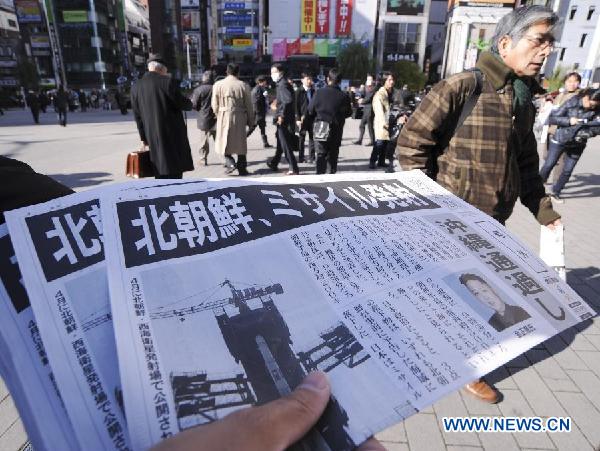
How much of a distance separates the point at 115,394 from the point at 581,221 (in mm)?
5849

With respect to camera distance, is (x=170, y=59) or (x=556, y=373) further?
(x=170, y=59)

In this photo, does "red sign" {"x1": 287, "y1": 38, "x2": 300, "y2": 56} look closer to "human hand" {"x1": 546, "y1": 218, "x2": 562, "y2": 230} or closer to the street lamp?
the street lamp

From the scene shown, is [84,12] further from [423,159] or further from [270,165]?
[423,159]

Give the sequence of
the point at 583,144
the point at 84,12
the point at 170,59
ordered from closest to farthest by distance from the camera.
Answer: the point at 583,144 < the point at 84,12 < the point at 170,59

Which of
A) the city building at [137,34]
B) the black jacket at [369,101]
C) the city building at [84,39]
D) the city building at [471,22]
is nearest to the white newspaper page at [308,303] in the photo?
the black jacket at [369,101]

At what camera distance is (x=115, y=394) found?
57cm

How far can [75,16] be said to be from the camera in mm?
52125

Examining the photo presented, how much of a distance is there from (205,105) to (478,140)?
5637mm

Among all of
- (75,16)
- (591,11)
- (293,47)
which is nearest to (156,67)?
(591,11)

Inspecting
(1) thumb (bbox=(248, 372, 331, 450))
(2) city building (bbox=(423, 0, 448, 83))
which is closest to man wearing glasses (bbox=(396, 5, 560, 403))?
(1) thumb (bbox=(248, 372, 331, 450))

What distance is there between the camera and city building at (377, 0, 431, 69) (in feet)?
163

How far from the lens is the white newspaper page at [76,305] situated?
546 mm

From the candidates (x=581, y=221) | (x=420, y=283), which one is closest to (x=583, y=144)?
(x=581, y=221)

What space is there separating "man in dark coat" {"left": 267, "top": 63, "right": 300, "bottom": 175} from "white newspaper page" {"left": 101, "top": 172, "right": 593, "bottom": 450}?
215 inches
